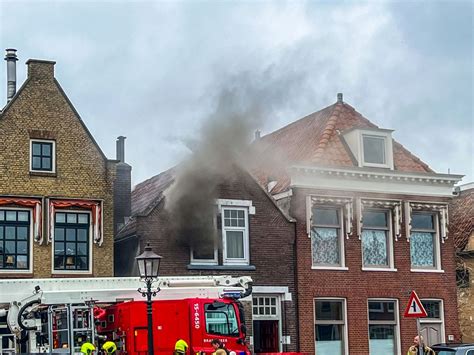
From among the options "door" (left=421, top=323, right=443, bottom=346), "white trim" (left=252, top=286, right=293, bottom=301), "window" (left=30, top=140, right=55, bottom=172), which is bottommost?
"door" (left=421, top=323, right=443, bottom=346)

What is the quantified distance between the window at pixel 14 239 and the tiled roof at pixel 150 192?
140 inches

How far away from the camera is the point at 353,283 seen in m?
30.7

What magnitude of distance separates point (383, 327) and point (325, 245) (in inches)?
145

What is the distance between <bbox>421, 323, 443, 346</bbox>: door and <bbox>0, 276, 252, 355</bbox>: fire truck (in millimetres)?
12313

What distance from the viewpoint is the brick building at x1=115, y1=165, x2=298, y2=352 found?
2802 centimetres

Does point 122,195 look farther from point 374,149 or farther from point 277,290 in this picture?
point 374,149

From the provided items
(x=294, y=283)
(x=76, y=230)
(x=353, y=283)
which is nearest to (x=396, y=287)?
(x=353, y=283)

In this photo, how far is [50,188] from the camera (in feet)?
85.8

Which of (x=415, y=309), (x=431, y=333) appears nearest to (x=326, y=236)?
(x=431, y=333)

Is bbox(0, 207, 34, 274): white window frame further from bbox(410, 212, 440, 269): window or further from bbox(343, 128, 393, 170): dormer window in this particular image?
bbox(410, 212, 440, 269): window

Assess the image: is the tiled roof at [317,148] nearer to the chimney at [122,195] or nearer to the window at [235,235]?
the window at [235,235]

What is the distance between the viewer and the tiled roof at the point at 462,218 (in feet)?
119

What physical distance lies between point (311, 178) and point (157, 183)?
18.5ft

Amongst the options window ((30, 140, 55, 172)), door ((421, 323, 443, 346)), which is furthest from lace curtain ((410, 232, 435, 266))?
window ((30, 140, 55, 172))
